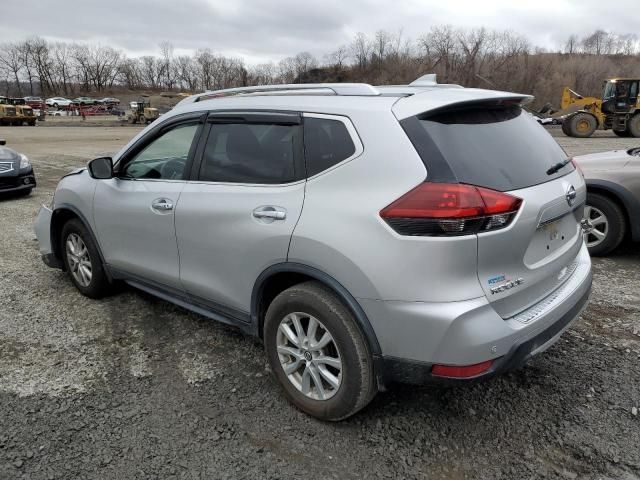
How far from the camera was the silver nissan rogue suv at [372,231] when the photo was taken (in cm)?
215

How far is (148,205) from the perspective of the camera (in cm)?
336

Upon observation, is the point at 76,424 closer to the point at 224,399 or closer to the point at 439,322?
the point at 224,399

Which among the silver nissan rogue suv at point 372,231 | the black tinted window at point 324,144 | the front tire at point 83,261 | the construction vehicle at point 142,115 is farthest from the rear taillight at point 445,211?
the construction vehicle at point 142,115

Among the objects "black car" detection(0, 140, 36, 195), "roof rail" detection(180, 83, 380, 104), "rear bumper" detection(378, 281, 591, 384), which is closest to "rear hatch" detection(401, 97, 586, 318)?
"rear bumper" detection(378, 281, 591, 384)

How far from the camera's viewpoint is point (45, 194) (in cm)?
959

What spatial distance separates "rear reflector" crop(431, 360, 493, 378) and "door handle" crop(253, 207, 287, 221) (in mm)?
1034

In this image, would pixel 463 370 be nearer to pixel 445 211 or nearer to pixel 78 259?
pixel 445 211

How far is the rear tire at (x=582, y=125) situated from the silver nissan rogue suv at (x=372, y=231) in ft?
80.2

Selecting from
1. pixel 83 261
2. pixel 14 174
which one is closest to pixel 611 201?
pixel 83 261

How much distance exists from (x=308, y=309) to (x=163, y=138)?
181 cm

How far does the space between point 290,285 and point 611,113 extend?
1039 inches

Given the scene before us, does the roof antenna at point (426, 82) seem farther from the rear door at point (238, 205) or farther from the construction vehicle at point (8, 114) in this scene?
the construction vehicle at point (8, 114)

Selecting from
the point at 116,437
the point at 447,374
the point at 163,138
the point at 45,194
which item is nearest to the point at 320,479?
the point at 447,374

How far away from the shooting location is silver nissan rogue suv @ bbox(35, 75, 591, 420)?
7.05 feet
